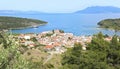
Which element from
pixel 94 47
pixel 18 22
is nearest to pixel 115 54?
pixel 94 47

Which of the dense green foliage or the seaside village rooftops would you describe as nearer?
the dense green foliage

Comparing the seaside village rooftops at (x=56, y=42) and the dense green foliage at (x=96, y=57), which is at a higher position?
the dense green foliage at (x=96, y=57)

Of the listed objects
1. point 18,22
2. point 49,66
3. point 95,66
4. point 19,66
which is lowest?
point 18,22

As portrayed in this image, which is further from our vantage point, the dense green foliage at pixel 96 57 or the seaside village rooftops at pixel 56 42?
the seaside village rooftops at pixel 56 42

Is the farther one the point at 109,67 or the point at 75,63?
the point at 75,63

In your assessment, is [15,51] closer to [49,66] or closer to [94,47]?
[94,47]

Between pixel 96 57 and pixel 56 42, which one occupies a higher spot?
pixel 96 57

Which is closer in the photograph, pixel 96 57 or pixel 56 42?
pixel 96 57

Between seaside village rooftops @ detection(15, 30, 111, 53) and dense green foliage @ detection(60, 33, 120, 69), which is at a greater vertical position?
dense green foliage @ detection(60, 33, 120, 69)
